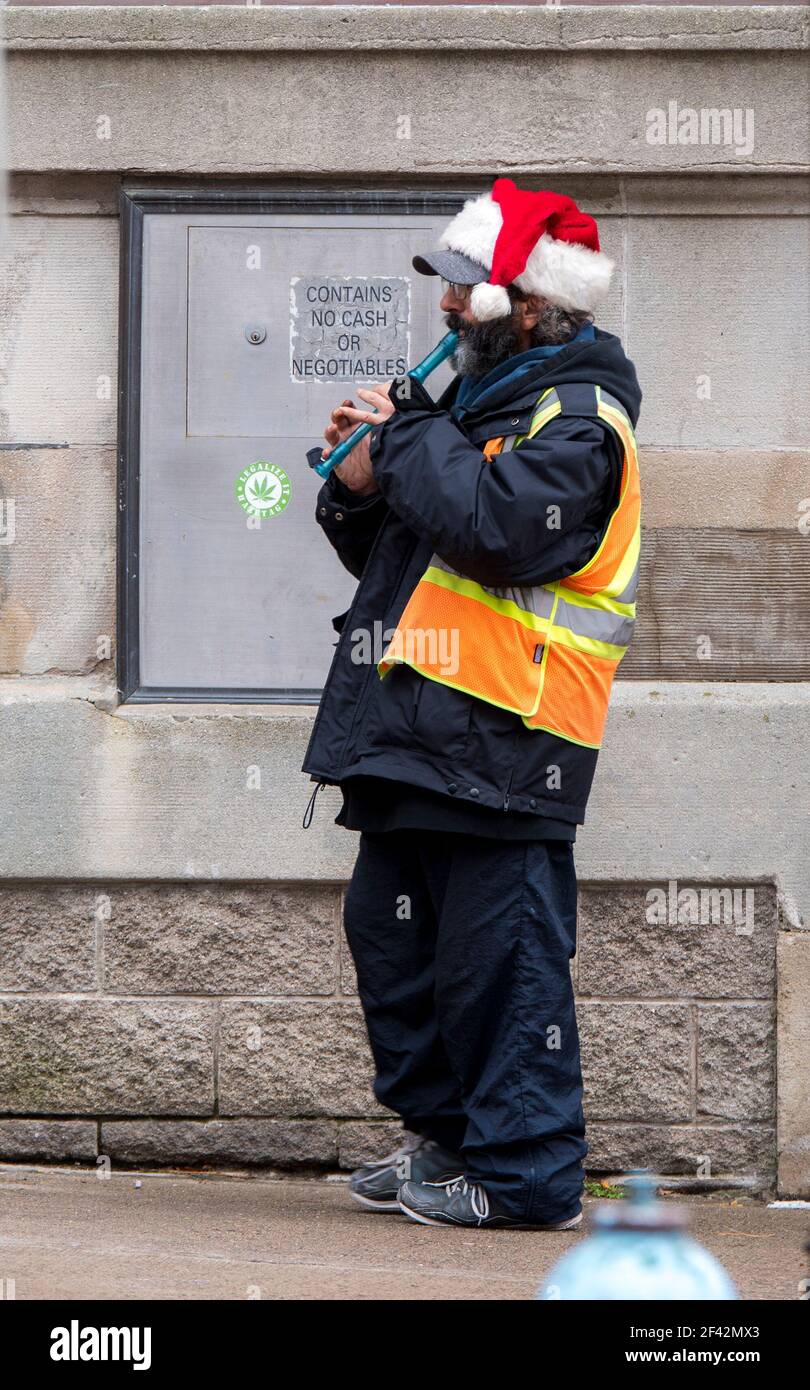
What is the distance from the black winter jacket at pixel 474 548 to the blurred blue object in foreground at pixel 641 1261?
144 cm

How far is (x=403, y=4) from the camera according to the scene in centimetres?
430

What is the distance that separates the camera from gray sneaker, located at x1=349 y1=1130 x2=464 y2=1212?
3457 millimetres

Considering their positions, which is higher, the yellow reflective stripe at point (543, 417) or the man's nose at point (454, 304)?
the man's nose at point (454, 304)

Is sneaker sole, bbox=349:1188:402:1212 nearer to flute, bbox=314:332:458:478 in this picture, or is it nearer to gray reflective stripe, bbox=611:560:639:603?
gray reflective stripe, bbox=611:560:639:603

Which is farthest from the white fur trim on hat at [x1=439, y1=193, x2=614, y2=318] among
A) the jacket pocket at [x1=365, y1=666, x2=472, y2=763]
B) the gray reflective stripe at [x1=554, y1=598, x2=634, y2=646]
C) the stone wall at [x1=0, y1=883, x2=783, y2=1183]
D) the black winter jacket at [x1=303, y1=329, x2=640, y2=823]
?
the stone wall at [x1=0, y1=883, x2=783, y2=1183]

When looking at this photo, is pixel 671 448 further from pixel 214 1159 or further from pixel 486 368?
pixel 214 1159

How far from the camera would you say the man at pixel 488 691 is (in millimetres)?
3150

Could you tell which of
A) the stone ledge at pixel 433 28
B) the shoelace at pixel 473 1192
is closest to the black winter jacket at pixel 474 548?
the shoelace at pixel 473 1192

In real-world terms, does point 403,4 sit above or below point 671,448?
above

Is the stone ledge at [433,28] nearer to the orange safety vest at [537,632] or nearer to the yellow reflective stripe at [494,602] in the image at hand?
the orange safety vest at [537,632]

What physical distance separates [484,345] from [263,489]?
3.61 ft

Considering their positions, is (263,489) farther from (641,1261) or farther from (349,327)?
(641,1261)
